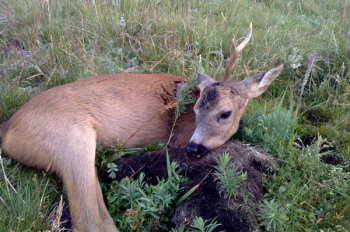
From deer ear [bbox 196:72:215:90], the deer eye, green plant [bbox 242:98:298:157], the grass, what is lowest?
the grass

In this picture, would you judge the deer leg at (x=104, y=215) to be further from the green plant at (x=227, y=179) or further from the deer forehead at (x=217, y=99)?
the deer forehead at (x=217, y=99)

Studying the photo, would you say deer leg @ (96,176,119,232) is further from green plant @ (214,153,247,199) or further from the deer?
green plant @ (214,153,247,199)

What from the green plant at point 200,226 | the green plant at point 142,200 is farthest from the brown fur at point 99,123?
the green plant at point 200,226

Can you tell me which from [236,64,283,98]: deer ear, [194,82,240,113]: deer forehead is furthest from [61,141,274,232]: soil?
[236,64,283,98]: deer ear

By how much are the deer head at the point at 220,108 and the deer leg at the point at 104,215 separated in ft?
2.43

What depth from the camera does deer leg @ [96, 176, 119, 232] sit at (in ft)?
8.53

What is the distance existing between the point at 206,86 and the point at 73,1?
12.1 feet

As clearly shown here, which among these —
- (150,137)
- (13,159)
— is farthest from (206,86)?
(13,159)

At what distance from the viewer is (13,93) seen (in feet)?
13.4

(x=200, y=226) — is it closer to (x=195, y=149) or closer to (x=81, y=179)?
(x=195, y=149)

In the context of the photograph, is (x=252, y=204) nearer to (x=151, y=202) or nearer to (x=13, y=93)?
(x=151, y=202)

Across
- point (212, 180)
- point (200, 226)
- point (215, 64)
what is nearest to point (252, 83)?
point (212, 180)

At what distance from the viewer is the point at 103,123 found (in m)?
3.32

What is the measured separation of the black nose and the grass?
0.47m
